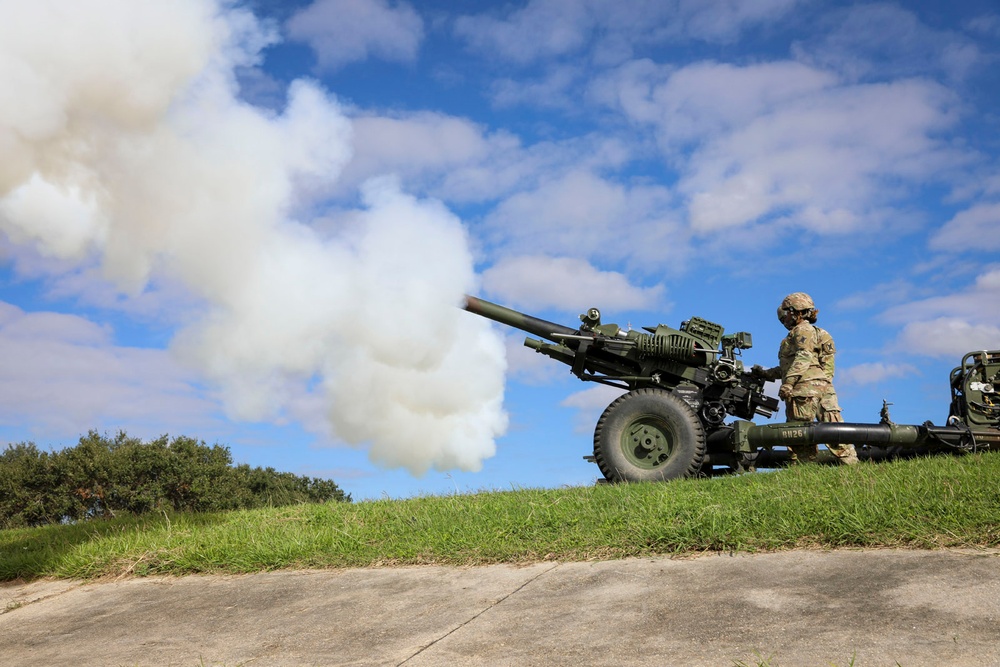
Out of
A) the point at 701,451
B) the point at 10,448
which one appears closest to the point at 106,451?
the point at 10,448

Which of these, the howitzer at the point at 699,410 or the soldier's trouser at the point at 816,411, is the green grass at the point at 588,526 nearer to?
the howitzer at the point at 699,410

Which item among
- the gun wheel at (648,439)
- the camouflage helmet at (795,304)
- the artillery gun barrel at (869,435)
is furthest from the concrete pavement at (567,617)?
the camouflage helmet at (795,304)

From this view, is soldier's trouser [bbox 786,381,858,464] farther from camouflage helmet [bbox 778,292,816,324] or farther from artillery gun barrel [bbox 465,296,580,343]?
artillery gun barrel [bbox 465,296,580,343]

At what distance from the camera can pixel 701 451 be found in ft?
31.0

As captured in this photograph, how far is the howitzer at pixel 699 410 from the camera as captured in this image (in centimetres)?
909

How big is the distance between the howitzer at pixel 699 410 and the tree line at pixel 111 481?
55.8 ft

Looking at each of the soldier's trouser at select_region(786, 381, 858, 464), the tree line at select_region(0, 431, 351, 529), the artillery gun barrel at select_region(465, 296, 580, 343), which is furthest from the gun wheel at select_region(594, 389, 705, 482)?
the tree line at select_region(0, 431, 351, 529)

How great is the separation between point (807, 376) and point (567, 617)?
605 cm

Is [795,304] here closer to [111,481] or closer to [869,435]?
[869,435]

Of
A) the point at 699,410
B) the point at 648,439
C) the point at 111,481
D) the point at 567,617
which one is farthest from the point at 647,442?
the point at 111,481

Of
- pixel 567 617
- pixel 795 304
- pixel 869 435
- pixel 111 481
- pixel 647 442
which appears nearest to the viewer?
pixel 567 617

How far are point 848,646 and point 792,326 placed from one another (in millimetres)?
6790

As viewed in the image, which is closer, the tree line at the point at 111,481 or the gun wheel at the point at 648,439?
the gun wheel at the point at 648,439

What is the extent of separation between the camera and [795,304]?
10180 millimetres
